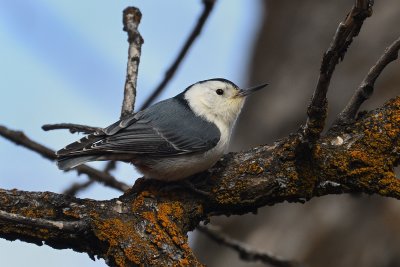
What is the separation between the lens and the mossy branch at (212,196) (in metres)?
2.13

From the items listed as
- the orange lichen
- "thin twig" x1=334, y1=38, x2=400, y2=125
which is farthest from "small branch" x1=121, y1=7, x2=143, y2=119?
"thin twig" x1=334, y1=38, x2=400, y2=125

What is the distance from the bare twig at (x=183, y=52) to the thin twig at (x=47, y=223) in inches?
46.7

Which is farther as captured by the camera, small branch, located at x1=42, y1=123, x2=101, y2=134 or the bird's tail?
small branch, located at x1=42, y1=123, x2=101, y2=134

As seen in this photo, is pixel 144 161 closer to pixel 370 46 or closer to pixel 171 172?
pixel 171 172

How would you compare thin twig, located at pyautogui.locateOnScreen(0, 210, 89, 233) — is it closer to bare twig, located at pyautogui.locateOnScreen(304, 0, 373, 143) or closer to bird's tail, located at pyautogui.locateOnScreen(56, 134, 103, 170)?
bird's tail, located at pyautogui.locateOnScreen(56, 134, 103, 170)

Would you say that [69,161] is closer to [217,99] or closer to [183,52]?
[183,52]

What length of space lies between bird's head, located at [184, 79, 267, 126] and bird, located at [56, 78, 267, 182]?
31 millimetres

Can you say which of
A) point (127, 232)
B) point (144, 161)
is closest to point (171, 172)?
point (144, 161)

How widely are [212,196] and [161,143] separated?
0.50m

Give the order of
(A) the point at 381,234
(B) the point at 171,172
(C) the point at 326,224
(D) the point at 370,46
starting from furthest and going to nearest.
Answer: (D) the point at 370,46 < (C) the point at 326,224 < (A) the point at 381,234 < (B) the point at 171,172

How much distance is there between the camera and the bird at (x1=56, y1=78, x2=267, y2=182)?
266 cm

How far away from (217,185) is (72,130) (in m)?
0.76

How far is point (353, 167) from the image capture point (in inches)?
91.4

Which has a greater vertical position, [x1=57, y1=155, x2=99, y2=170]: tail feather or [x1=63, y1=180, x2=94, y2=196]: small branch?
[x1=63, y1=180, x2=94, y2=196]: small branch
